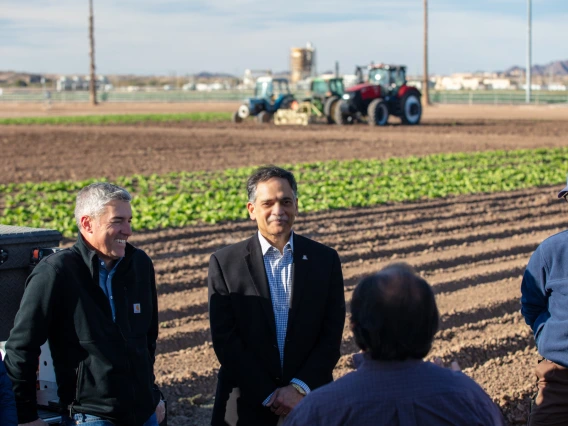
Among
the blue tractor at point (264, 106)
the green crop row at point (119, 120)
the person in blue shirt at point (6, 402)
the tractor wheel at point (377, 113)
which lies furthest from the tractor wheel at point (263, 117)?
the person in blue shirt at point (6, 402)

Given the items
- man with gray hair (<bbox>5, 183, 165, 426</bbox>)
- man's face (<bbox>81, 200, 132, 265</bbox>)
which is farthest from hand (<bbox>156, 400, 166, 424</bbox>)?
man's face (<bbox>81, 200, 132, 265</bbox>)

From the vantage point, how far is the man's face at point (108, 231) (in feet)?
10.5

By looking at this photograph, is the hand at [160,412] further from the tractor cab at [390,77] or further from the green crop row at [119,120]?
the green crop row at [119,120]

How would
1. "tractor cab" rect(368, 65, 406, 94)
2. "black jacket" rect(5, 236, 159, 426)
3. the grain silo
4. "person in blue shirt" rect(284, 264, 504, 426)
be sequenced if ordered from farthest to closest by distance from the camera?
the grain silo, "tractor cab" rect(368, 65, 406, 94), "black jacket" rect(5, 236, 159, 426), "person in blue shirt" rect(284, 264, 504, 426)

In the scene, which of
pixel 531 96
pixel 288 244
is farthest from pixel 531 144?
pixel 531 96

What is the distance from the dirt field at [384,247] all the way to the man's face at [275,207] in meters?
1.87

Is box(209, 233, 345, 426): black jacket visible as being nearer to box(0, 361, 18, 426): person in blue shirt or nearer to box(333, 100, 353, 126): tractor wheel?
box(0, 361, 18, 426): person in blue shirt

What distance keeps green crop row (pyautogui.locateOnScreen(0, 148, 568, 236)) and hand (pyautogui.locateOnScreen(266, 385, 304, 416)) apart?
25.3 ft

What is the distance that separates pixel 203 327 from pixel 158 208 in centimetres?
585

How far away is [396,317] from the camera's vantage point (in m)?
2.15

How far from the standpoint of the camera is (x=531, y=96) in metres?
51.1

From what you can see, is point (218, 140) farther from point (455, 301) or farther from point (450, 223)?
point (455, 301)

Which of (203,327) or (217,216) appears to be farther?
(217,216)

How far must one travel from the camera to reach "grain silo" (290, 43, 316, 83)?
65250 millimetres
